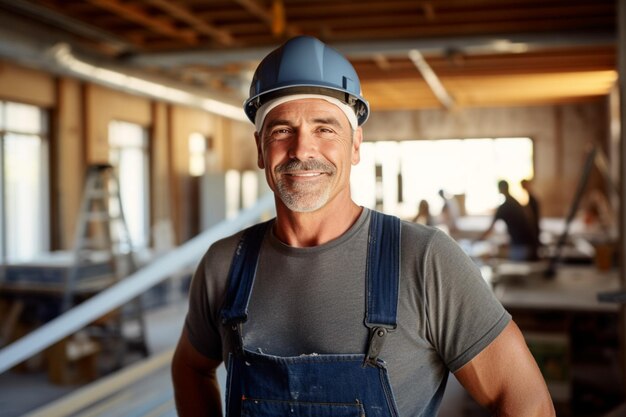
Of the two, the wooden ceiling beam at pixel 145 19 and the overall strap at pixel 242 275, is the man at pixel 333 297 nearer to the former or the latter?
the overall strap at pixel 242 275

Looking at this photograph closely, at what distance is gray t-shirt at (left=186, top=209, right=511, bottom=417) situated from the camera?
4.32 feet

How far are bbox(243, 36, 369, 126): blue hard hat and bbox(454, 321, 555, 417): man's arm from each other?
2.03 ft

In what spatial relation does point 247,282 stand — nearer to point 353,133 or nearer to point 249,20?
point 353,133

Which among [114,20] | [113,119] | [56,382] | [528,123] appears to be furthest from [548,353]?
[528,123]

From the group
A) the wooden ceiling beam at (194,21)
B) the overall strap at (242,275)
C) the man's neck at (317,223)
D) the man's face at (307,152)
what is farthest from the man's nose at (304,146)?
the wooden ceiling beam at (194,21)

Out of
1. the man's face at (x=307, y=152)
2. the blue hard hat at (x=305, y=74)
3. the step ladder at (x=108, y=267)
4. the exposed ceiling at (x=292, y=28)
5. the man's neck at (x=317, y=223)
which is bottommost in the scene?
the step ladder at (x=108, y=267)

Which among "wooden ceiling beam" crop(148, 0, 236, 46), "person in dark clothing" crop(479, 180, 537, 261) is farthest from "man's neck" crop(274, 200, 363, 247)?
"person in dark clothing" crop(479, 180, 537, 261)

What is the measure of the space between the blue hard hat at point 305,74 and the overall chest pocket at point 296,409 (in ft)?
2.16

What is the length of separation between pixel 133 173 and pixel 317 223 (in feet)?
32.4

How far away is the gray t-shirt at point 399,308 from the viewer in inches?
51.8

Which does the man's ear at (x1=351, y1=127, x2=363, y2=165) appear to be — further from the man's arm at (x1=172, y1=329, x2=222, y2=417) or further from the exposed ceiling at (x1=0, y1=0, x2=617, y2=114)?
the exposed ceiling at (x1=0, y1=0, x2=617, y2=114)

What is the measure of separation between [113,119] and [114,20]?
10.1 feet

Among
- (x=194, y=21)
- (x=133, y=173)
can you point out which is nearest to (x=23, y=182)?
(x=133, y=173)

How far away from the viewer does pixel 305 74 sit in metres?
1.45
